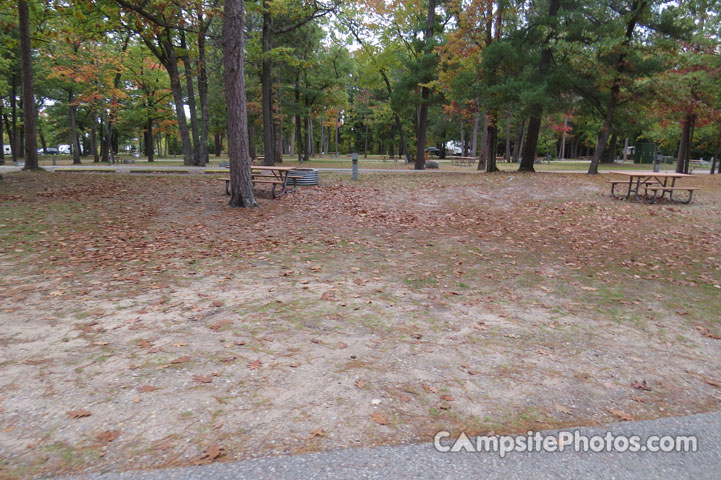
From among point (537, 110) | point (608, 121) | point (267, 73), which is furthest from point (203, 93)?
point (608, 121)

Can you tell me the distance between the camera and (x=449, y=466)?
7.50 feet

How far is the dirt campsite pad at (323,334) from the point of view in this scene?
8.65 ft

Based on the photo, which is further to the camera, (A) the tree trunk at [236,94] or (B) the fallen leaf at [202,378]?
(A) the tree trunk at [236,94]

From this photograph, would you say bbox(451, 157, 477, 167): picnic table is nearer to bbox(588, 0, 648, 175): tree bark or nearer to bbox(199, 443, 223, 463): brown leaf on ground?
bbox(588, 0, 648, 175): tree bark

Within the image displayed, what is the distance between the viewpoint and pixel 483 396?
9.93ft

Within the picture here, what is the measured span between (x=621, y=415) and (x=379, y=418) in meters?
1.60

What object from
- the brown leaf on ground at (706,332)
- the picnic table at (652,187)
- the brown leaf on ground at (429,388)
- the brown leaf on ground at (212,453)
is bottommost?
the brown leaf on ground at (706,332)

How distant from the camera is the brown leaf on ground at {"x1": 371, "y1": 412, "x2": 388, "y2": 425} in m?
2.67

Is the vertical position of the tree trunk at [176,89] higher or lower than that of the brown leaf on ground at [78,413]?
higher

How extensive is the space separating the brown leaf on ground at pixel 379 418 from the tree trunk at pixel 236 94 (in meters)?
8.26

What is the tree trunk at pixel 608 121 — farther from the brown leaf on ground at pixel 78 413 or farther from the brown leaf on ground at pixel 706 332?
the brown leaf on ground at pixel 78 413

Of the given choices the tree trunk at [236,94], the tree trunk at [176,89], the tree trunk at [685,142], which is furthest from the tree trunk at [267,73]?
the tree trunk at [685,142]

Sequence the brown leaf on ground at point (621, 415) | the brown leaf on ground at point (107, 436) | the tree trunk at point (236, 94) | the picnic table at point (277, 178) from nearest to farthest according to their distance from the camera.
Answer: the brown leaf on ground at point (107, 436)
the brown leaf on ground at point (621, 415)
the tree trunk at point (236, 94)
the picnic table at point (277, 178)

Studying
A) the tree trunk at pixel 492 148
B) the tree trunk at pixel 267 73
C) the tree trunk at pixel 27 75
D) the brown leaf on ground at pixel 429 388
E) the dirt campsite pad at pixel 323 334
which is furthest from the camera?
the tree trunk at pixel 492 148
